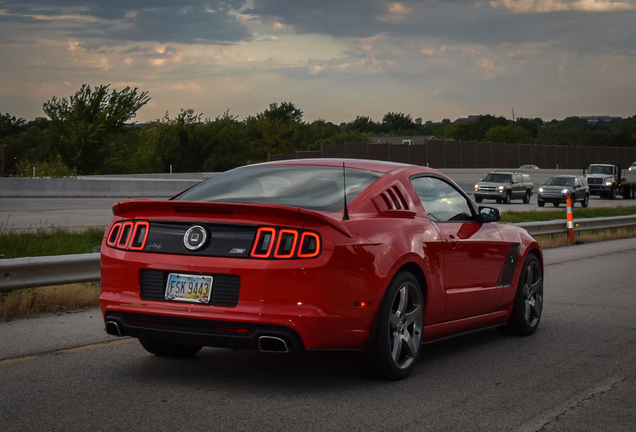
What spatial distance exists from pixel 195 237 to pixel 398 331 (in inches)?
61.5

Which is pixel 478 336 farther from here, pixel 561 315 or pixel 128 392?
pixel 128 392

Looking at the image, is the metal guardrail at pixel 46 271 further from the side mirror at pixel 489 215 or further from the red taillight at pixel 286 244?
the side mirror at pixel 489 215

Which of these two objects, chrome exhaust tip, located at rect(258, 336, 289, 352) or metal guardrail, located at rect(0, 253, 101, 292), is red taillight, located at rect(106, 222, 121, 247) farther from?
metal guardrail, located at rect(0, 253, 101, 292)

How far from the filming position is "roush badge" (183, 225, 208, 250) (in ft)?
17.7

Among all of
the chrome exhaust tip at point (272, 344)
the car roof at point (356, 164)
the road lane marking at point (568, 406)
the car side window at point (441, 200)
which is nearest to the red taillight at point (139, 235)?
the chrome exhaust tip at point (272, 344)

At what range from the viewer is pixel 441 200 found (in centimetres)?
695

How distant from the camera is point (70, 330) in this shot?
7.81 meters

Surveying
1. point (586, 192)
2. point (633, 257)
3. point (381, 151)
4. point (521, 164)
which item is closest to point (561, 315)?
A: point (633, 257)

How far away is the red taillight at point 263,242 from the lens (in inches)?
207

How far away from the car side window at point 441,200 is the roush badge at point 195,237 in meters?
1.93

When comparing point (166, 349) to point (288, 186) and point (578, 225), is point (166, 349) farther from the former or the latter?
point (578, 225)

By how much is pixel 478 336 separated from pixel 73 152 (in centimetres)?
5824

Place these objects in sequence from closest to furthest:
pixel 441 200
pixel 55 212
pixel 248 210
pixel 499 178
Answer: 1. pixel 248 210
2. pixel 441 200
3. pixel 55 212
4. pixel 499 178

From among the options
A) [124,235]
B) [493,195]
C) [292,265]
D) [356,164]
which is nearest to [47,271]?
[124,235]
